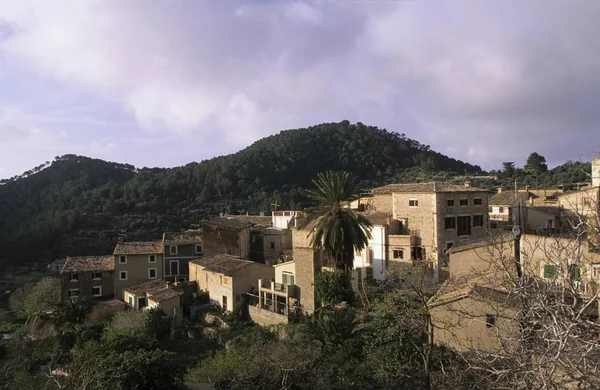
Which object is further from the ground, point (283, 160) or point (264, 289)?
point (283, 160)

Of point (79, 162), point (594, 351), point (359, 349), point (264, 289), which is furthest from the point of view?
point (79, 162)

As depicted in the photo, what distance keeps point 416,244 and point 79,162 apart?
9248 cm

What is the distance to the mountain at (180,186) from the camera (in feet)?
212

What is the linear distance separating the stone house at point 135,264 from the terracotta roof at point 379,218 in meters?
21.7

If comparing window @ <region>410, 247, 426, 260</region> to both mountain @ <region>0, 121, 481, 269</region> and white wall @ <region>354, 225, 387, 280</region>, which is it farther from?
mountain @ <region>0, 121, 481, 269</region>

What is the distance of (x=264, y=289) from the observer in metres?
32.4

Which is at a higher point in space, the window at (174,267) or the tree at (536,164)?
the tree at (536,164)

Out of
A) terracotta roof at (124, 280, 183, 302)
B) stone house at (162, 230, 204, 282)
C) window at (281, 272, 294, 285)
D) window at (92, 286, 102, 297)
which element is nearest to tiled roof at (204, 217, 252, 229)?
stone house at (162, 230, 204, 282)

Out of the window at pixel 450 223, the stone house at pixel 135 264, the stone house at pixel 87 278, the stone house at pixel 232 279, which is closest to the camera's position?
the window at pixel 450 223

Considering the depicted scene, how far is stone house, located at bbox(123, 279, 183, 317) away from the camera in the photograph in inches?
1368

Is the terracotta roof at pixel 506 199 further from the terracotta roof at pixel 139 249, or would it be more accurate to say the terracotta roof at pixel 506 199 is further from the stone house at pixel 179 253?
the terracotta roof at pixel 139 249

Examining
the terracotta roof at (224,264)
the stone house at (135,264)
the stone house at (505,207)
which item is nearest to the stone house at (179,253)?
the stone house at (135,264)

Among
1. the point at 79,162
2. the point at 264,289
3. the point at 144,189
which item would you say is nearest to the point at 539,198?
the point at 264,289

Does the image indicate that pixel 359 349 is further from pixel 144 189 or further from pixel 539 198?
pixel 144 189
